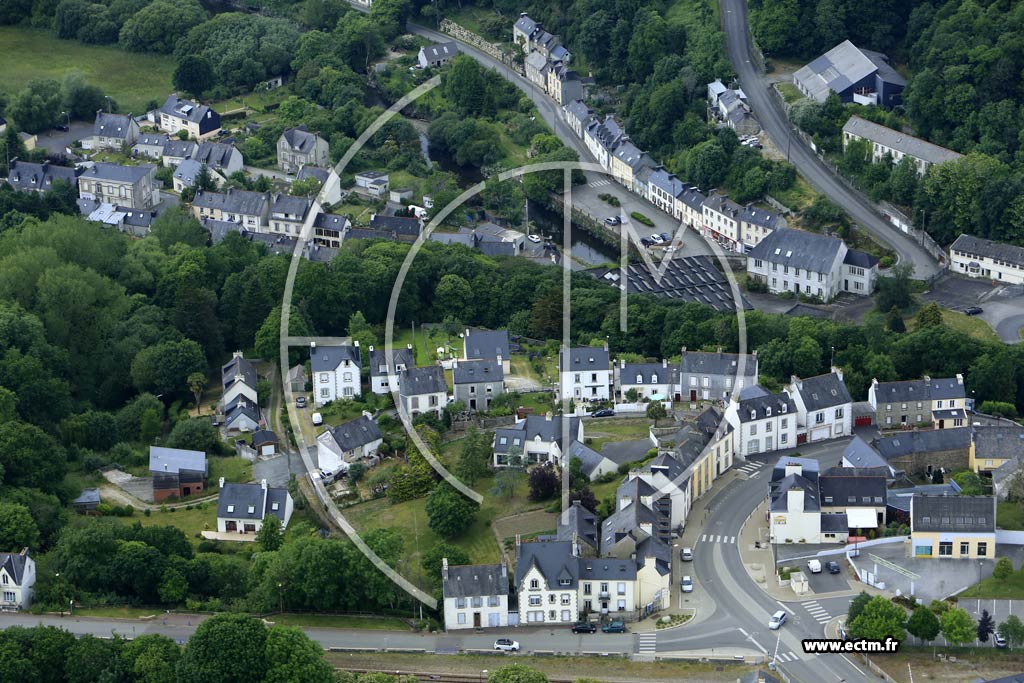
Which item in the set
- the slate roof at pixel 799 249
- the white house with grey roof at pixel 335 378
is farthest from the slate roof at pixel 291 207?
the slate roof at pixel 799 249

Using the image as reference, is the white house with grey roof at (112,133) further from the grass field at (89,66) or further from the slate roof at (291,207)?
the slate roof at (291,207)

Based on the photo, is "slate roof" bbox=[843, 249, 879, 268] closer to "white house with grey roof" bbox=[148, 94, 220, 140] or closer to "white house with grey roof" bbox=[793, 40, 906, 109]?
"white house with grey roof" bbox=[793, 40, 906, 109]

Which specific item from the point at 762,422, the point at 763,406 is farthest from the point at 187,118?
the point at 762,422

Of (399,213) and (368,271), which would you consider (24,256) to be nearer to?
(368,271)

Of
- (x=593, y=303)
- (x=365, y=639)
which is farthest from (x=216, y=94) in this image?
(x=365, y=639)

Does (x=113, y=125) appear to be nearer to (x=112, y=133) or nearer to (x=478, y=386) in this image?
(x=112, y=133)

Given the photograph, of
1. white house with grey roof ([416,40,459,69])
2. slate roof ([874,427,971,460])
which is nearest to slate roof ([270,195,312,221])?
white house with grey roof ([416,40,459,69])
